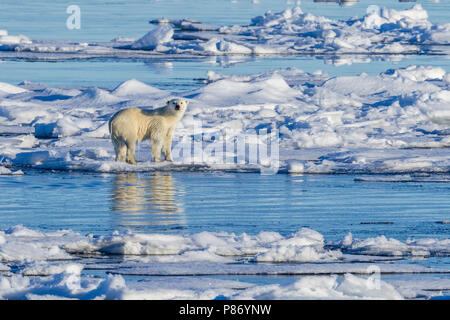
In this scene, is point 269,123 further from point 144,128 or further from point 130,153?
point 130,153

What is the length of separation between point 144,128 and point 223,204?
2.71 m

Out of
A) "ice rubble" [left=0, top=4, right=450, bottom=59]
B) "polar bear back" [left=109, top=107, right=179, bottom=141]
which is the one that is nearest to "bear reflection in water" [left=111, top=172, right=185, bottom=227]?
"polar bear back" [left=109, top=107, right=179, bottom=141]

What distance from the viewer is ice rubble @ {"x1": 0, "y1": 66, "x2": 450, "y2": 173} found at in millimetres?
12078

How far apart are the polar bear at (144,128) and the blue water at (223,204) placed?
0.60m

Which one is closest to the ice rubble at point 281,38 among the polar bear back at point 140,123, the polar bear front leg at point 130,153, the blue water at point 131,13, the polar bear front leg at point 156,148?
the blue water at point 131,13

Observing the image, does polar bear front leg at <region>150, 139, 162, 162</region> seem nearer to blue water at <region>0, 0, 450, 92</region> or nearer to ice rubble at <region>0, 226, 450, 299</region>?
ice rubble at <region>0, 226, 450, 299</region>

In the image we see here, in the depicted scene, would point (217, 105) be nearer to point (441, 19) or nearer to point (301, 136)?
point (301, 136)

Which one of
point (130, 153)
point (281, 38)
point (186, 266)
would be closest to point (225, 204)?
point (130, 153)

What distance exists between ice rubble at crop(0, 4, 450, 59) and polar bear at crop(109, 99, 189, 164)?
14.1 meters

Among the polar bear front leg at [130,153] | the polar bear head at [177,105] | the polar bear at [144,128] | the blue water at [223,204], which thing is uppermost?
the polar bear head at [177,105]

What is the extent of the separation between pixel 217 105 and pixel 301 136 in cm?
334

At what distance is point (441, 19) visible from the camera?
3678 centimetres

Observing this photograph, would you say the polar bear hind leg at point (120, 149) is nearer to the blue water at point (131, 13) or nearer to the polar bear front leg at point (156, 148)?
the polar bear front leg at point (156, 148)

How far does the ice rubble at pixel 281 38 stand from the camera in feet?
89.7
